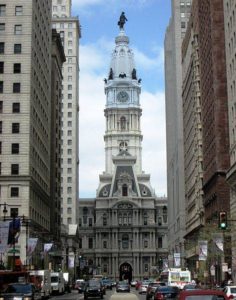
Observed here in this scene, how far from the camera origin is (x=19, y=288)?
160 ft

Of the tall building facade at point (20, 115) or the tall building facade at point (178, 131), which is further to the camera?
the tall building facade at point (178, 131)

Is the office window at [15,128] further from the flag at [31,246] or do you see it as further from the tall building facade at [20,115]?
the flag at [31,246]

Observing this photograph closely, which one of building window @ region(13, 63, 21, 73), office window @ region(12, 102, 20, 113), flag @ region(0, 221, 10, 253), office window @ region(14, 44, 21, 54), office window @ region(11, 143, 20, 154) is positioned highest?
office window @ region(14, 44, 21, 54)

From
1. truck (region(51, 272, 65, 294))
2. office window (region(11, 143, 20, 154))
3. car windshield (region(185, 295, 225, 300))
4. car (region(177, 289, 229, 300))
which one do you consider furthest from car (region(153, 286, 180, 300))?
office window (region(11, 143, 20, 154))

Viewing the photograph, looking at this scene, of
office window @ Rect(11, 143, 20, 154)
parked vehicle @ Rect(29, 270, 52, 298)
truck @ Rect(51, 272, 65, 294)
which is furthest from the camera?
office window @ Rect(11, 143, 20, 154)

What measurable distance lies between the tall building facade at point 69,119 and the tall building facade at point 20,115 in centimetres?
7390

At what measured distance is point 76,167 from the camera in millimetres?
179750

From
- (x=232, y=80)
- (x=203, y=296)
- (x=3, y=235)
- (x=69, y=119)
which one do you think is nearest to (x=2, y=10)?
(x=232, y=80)

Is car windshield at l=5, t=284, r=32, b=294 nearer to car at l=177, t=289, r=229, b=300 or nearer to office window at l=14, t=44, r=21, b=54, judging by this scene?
car at l=177, t=289, r=229, b=300

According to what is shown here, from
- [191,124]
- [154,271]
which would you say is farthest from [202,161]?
[154,271]

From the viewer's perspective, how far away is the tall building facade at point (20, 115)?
3558 inches

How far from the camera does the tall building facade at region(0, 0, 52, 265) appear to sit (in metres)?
90.4

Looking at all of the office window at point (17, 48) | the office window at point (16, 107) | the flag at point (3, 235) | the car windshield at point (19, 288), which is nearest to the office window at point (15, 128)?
the office window at point (16, 107)

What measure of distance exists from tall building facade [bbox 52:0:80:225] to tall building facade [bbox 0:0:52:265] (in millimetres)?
73903
